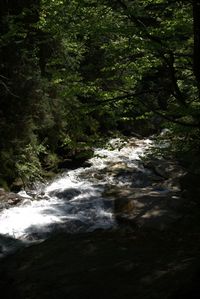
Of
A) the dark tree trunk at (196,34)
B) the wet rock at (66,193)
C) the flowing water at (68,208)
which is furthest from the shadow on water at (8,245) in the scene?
the dark tree trunk at (196,34)

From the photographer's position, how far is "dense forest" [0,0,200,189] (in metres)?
8.73

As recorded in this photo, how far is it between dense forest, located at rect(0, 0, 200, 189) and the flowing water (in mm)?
1068

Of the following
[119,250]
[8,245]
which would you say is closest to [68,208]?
[8,245]

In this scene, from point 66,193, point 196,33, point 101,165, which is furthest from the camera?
point 101,165

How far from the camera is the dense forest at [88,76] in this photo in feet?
28.6

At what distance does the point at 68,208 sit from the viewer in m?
15.1

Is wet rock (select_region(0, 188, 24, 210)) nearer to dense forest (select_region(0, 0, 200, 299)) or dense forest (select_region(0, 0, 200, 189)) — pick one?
dense forest (select_region(0, 0, 200, 299))

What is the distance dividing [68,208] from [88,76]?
1280cm

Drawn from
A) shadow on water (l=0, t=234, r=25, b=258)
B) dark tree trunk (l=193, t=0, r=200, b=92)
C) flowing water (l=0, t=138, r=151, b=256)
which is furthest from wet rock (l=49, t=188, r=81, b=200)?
dark tree trunk (l=193, t=0, r=200, b=92)

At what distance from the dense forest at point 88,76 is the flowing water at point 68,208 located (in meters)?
1.07

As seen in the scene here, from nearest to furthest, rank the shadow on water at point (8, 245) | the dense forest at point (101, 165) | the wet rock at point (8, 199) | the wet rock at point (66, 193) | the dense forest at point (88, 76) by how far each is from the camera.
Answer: the dense forest at point (101, 165), the dense forest at point (88, 76), the shadow on water at point (8, 245), the wet rock at point (8, 199), the wet rock at point (66, 193)

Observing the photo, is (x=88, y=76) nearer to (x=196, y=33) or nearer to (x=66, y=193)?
(x=66, y=193)

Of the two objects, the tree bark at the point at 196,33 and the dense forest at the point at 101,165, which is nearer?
the tree bark at the point at 196,33

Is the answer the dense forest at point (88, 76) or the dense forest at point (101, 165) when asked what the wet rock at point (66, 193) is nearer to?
the dense forest at point (101, 165)
